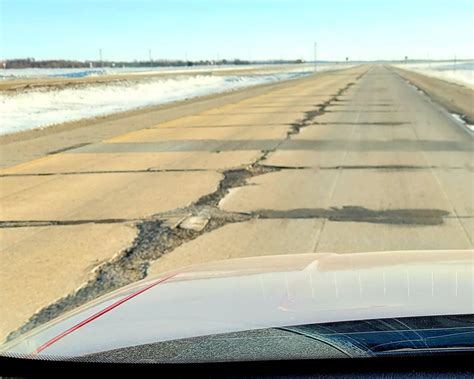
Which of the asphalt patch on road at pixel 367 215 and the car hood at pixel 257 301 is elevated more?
the car hood at pixel 257 301

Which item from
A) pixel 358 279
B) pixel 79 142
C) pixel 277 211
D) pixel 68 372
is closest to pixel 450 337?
pixel 358 279

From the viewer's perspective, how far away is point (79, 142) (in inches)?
639

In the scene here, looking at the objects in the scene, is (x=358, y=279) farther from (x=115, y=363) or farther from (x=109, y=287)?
(x=109, y=287)

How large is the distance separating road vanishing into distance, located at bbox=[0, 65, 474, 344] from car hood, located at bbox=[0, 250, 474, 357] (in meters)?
1.82

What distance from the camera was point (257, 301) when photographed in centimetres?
264

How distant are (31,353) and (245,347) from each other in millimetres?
791

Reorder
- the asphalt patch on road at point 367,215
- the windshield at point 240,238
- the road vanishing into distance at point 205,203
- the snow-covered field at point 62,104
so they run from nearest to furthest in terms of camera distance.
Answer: the windshield at point 240,238
the road vanishing into distance at point 205,203
the asphalt patch on road at point 367,215
the snow-covered field at point 62,104

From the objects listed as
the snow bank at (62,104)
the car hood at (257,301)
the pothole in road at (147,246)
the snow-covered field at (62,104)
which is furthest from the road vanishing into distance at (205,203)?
the snow bank at (62,104)

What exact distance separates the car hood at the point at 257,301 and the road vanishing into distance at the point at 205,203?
5.98 ft

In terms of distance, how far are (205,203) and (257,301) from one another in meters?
5.84

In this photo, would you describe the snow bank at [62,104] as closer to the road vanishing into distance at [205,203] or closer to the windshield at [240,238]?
the windshield at [240,238]

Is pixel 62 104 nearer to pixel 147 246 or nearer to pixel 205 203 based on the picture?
pixel 205 203

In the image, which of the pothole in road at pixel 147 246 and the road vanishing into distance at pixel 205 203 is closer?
the pothole in road at pixel 147 246

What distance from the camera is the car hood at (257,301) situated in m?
2.27
